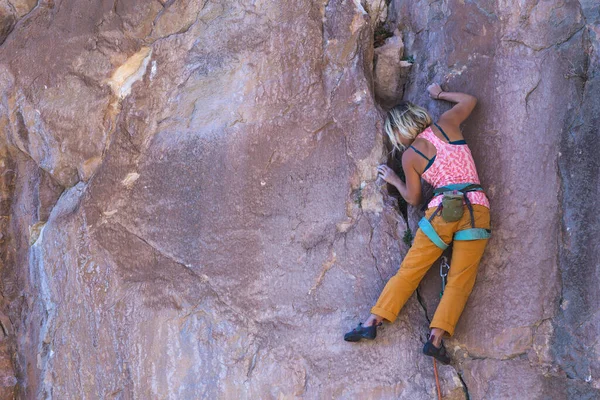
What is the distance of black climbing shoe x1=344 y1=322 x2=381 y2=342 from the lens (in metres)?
3.57

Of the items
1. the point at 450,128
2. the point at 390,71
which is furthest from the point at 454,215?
the point at 390,71

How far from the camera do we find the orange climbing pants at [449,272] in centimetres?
350

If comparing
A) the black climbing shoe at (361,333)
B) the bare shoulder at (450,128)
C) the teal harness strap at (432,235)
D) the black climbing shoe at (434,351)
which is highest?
the bare shoulder at (450,128)

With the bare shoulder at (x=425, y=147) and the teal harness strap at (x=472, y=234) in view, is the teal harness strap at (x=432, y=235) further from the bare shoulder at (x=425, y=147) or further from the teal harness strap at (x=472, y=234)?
the bare shoulder at (x=425, y=147)

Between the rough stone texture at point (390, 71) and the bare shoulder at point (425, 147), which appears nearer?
the bare shoulder at point (425, 147)

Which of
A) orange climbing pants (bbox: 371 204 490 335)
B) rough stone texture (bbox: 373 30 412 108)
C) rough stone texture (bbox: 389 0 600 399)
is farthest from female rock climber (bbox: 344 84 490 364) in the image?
rough stone texture (bbox: 373 30 412 108)

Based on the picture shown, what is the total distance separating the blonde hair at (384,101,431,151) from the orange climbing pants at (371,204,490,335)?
0.49 metres

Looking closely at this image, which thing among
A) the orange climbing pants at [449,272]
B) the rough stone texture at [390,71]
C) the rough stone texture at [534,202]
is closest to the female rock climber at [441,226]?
the orange climbing pants at [449,272]

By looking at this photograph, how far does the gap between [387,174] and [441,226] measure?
0.52 metres

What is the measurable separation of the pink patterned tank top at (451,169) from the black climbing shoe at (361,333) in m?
0.75

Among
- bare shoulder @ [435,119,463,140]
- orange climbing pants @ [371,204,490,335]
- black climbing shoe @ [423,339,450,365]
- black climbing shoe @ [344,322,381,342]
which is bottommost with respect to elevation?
black climbing shoe @ [423,339,450,365]

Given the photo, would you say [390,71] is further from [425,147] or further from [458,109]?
[425,147]

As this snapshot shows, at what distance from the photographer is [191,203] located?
415 cm

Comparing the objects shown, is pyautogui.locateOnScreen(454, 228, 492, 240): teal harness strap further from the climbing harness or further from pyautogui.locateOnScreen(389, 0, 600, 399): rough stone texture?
pyautogui.locateOnScreen(389, 0, 600, 399): rough stone texture
